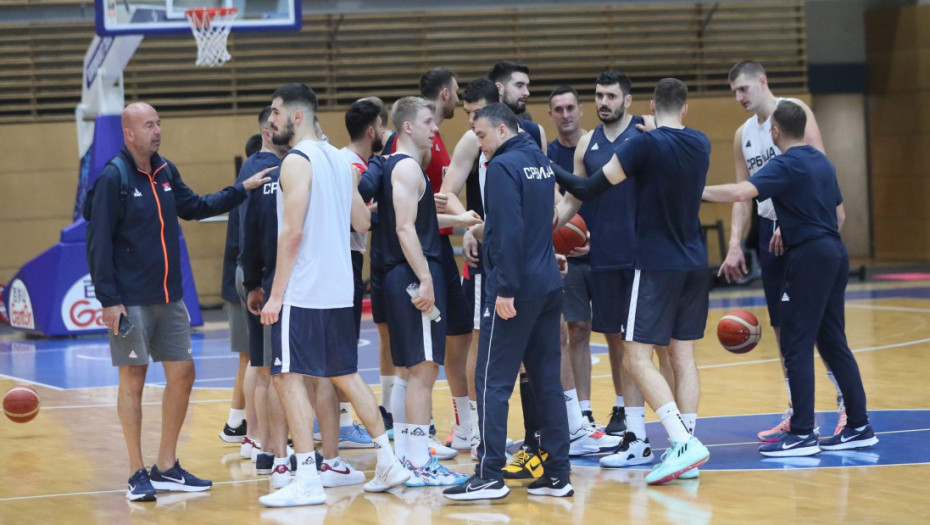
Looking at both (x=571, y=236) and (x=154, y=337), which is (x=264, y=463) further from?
(x=571, y=236)

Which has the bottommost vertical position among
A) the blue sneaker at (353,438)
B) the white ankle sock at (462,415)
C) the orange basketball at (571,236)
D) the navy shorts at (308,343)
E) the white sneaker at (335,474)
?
the blue sneaker at (353,438)

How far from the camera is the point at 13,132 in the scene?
55.4 feet

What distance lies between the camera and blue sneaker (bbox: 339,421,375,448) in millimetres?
7745

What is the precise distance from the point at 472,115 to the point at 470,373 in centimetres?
168

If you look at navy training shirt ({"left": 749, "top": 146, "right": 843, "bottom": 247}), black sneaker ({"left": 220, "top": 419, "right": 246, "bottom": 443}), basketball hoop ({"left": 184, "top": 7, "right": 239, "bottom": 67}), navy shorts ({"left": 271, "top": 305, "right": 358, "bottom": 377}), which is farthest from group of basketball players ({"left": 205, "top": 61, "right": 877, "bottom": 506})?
basketball hoop ({"left": 184, "top": 7, "right": 239, "bottom": 67})

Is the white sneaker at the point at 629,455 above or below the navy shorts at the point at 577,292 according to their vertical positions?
below

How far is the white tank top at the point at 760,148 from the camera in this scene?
752cm

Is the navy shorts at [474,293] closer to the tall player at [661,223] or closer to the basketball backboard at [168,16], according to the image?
the tall player at [661,223]

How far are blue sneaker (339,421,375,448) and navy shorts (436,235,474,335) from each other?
1249mm

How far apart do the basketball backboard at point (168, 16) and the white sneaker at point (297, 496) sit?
7.06 m

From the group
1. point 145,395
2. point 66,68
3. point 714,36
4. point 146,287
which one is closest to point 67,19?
point 66,68

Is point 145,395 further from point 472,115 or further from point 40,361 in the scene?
point 472,115

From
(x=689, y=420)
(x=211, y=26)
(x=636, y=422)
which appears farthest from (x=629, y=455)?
(x=211, y=26)

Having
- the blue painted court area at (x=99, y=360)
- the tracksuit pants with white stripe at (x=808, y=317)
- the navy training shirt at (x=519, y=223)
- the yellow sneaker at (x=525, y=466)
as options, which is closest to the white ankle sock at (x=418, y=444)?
the yellow sneaker at (x=525, y=466)
